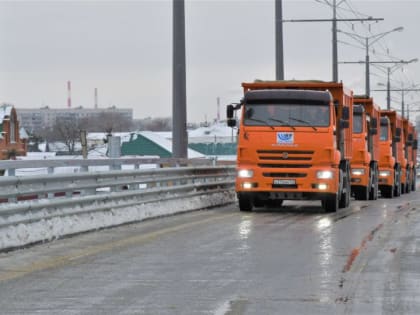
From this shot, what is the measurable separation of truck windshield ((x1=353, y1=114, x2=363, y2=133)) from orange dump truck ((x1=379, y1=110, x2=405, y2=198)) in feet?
18.9

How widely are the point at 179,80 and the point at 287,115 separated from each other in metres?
2.87

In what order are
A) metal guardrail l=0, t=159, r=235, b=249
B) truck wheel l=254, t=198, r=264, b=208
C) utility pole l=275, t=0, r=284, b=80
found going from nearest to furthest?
metal guardrail l=0, t=159, r=235, b=249 → truck wheel l=254, t=198, r=264, b=208 → utility pole l=275, t=0, r=284, b=80

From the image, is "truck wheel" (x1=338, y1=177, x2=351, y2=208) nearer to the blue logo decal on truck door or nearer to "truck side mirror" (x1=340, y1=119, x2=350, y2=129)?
"truck side mirror" (x1=340, y1=119, x2=350, y2=129)

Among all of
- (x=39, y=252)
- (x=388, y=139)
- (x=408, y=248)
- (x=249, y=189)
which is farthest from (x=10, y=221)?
(x=388, y=139)

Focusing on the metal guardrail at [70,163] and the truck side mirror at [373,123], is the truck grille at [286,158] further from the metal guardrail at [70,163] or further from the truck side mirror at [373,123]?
the truck side mirror at [373,123]

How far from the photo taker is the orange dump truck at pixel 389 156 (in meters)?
37.2

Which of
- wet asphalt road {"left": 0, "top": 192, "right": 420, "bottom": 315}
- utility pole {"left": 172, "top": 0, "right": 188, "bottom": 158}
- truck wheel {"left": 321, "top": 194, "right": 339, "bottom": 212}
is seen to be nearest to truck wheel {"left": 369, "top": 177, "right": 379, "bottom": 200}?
truck wheel {"left": 321, "top": 194, "right": 339, "bottom": 212}

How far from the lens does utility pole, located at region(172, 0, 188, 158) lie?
953 inches

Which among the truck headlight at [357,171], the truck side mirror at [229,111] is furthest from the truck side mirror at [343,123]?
the truck headlight at [357,171]

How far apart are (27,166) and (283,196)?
9.49 meters

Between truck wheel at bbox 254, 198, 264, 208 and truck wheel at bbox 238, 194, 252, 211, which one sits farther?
truck wheel at bbox 254, 198, 264, 208

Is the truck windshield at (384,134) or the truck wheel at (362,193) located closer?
the truck wheel at (362,193)

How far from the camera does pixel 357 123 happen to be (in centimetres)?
3136

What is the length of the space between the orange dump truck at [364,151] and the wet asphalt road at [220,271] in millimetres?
12423
